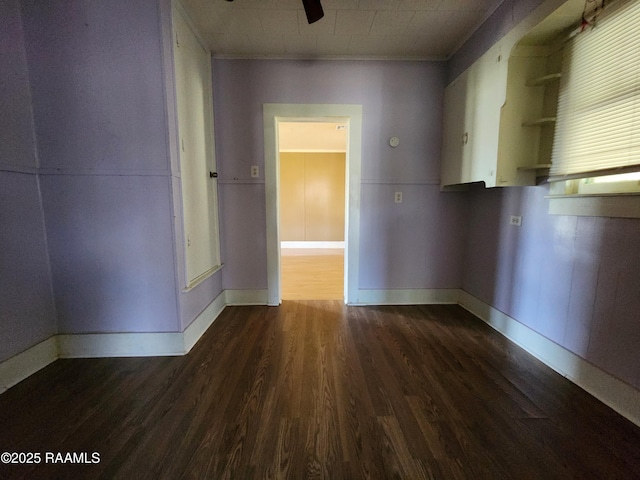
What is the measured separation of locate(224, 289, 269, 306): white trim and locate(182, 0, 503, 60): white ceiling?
2396 mm

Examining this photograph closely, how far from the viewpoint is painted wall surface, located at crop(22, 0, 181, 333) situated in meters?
1.65

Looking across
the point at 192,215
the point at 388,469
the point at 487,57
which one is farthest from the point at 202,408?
the point at 487,57

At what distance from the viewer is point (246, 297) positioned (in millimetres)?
2863

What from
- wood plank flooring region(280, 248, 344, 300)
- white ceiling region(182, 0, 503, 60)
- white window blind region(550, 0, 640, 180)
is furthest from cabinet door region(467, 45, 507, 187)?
wood plank flooring region(280, 248, 344, 300)

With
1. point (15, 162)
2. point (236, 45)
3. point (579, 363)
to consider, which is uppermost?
point (236, 45)

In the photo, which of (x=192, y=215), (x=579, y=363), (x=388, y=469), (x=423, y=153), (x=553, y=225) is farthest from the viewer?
(x=423, y=153)

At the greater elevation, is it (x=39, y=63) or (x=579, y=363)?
(x=39, y=63)

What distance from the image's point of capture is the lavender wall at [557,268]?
137 centimetres

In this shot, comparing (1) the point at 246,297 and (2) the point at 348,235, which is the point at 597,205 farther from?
(1) the point at 246,297

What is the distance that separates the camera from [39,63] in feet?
5.41

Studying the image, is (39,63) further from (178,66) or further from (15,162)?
(178,66)

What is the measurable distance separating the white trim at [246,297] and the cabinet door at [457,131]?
2.25 m

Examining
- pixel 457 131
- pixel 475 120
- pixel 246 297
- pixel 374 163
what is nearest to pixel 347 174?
pixel 374 163

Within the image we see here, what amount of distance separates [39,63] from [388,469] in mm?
A: 2977
